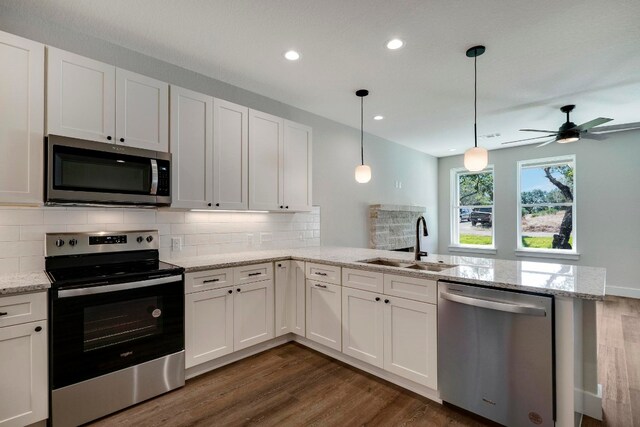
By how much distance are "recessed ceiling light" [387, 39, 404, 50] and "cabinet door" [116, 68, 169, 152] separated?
5.94 feet

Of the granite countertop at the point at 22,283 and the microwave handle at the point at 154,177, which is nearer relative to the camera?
the granite countertop at the point at 22,283

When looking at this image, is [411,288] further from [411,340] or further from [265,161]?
[265,161]

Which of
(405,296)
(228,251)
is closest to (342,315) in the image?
(405,296)

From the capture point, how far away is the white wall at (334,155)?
7.71 feet

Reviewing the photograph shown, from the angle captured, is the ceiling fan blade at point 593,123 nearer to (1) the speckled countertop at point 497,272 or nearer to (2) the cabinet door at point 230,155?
(1) the speckled countertop at point 497,272

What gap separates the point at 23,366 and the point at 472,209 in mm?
7065

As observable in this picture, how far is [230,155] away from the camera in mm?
2904

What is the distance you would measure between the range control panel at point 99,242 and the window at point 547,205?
6249mm

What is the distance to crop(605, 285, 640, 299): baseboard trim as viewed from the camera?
480 centimetres

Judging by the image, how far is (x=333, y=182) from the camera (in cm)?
442

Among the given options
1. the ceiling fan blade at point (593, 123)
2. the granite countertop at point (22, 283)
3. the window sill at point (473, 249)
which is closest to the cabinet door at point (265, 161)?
the granite countertop at point (22, 283)

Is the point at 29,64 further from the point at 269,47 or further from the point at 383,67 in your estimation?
the point at 383,67

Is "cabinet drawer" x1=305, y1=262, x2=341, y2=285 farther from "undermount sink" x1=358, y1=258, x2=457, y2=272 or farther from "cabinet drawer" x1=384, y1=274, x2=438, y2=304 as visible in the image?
"cabinet drawer" x1=384, y1=274, x2=438, y2=304

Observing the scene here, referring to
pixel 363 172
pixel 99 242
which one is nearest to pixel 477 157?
pixel 363 172
